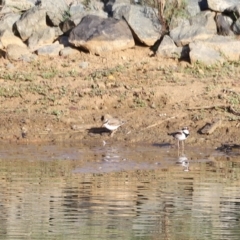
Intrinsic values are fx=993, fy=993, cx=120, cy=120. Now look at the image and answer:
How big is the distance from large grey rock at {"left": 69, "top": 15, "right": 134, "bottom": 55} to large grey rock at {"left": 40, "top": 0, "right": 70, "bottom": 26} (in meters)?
0.83

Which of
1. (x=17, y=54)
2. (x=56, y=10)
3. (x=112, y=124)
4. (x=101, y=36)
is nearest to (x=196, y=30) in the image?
(x=101, y=36)

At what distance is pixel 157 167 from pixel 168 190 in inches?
79.0

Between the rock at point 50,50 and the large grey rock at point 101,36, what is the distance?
0.36 meters

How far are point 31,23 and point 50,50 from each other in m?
0.75

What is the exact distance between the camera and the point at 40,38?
59.6 ft

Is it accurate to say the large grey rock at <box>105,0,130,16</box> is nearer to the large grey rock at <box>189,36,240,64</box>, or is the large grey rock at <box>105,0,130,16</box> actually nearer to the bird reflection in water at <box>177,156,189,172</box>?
the large grey rock at <box>189,36,240,64</box>

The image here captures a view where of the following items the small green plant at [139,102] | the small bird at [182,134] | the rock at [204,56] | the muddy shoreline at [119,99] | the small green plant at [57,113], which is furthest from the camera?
the rock at [204,56]

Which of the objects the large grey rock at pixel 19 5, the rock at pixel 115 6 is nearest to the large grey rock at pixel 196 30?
the rock at pixel 115 6

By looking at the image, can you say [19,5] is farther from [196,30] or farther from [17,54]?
[196,30]

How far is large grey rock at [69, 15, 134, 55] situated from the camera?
691 inches

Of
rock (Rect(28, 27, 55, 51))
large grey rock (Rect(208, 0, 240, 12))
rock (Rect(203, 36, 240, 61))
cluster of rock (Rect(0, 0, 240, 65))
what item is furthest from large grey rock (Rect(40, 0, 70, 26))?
rock (Rect(203, 36, 240, 61))

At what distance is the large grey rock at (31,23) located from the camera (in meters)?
18.2

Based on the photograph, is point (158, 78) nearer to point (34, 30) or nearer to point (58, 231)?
point (34, 30)

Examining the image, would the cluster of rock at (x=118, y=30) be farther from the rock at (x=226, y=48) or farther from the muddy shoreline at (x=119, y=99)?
the muddy shoreline at (x=119, y=99)
